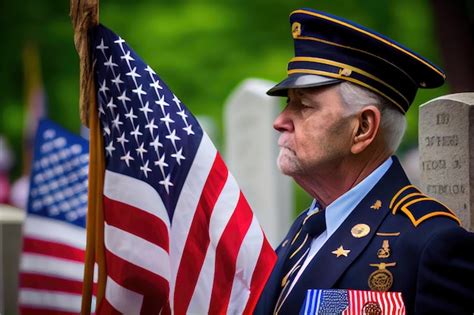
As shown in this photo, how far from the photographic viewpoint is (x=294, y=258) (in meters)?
4.36

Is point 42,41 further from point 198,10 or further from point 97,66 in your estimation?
point 97,66

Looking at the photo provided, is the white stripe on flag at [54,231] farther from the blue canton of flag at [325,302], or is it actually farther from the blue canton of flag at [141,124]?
the blue canton of flag at [325,302]

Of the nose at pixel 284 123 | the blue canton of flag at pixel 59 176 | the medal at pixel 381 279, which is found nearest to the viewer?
the medal at pixel 381 279

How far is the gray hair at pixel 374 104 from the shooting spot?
13.7ft

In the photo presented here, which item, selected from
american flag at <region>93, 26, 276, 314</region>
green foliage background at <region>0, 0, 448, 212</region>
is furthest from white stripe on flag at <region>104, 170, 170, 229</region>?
green foliage background at <region>0, 0, 448, 212</region>

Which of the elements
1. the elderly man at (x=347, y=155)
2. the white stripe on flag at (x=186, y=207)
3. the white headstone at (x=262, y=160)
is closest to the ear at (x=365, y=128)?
the elderly man at (x=347, y=155)

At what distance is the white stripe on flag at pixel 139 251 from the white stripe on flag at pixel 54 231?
2.93 metres

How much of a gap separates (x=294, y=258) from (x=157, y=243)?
643 millimetres

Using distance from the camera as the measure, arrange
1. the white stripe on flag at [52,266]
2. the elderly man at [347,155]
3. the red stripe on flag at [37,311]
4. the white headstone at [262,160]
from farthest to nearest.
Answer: the white headstone at [262,160] → the white stripe on flag at [52,266] → the red stripe on flag at [37,311] → the elderly man at [347,155]

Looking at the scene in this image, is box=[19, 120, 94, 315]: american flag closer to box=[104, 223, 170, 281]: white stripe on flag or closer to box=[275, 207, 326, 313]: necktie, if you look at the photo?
box=[104, 223, 170, 281]: white stripe on flag

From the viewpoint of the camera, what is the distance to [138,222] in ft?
15.5

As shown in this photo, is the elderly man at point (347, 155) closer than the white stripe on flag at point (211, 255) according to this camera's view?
Yes

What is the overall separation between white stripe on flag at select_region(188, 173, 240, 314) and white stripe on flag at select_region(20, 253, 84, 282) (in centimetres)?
291

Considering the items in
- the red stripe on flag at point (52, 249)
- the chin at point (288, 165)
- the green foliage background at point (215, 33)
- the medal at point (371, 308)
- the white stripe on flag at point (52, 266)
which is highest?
the green foliage background at point (215, 33)
